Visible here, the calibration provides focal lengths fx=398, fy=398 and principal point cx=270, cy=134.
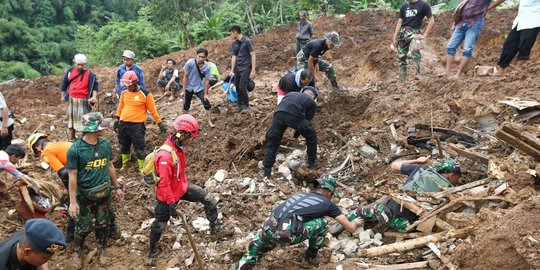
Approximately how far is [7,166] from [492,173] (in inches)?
226

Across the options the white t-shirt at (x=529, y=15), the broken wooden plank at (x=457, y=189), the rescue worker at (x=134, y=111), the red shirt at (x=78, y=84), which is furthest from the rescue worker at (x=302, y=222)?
the red shirt at (x=78, y=84)

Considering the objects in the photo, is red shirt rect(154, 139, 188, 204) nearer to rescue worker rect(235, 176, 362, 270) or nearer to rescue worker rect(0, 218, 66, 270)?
rescue worker rect(235, 176, 362, 270)

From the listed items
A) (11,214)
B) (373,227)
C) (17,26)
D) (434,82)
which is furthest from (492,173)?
(17,26)

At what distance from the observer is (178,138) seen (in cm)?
447

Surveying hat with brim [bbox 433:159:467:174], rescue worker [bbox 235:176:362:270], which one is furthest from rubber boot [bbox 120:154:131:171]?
hat with brim [bbox 433:159:467:174]

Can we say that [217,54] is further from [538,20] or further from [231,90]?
[538,20]

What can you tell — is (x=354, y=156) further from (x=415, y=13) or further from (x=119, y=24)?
(x=119, y=24)

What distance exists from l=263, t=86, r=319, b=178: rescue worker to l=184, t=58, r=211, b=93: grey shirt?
2885mm

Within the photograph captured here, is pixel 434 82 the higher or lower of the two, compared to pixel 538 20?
lower

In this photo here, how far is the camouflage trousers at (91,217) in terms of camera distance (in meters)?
4.71

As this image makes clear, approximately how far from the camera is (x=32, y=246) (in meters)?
2.50

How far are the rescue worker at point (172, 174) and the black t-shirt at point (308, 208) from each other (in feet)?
4.17

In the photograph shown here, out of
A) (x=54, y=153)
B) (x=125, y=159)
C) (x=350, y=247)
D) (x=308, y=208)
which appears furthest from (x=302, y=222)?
(x=125, y=159)

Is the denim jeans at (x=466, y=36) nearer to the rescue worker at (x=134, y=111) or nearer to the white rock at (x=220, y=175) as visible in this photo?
the white rock at (x=220, y=175)
